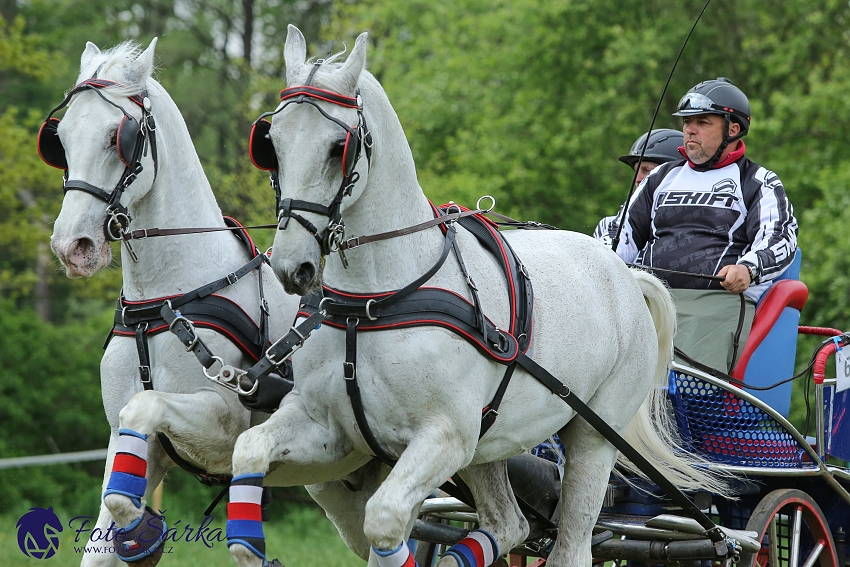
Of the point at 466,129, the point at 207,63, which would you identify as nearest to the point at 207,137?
the point at 207,63

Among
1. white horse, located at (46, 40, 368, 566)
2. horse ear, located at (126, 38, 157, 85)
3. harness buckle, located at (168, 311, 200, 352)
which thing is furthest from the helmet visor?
harness buckle, located at (168, 311, 200, 352)

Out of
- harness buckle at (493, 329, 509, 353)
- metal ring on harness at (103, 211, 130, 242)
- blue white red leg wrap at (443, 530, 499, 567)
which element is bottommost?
blue white red leg wrap at (443, 530, 499, 567)

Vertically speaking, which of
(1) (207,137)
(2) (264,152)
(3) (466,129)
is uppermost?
(2) (264,152)

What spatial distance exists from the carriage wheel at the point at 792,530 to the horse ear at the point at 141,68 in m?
3.35

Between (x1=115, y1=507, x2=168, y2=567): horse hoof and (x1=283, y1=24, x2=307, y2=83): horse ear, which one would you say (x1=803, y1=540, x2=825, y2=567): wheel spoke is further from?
(x1=283, y1=24, x2=307, y2=83): horse ear

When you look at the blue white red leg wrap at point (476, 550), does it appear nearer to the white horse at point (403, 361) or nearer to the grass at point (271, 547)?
the white horse at point (403, 361)

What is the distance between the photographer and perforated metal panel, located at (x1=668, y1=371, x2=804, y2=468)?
4730mm

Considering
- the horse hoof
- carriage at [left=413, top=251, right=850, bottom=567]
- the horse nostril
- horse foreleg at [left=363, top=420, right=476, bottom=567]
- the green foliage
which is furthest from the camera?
the green foliage

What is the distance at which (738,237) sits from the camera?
201 inches

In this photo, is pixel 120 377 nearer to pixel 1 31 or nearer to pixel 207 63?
pixel 1 31

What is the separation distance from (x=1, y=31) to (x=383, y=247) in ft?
39.7

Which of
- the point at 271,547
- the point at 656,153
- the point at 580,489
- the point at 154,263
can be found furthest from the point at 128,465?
the point at 271,547

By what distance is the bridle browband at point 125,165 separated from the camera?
357cm

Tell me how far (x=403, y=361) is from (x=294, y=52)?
1.10m
